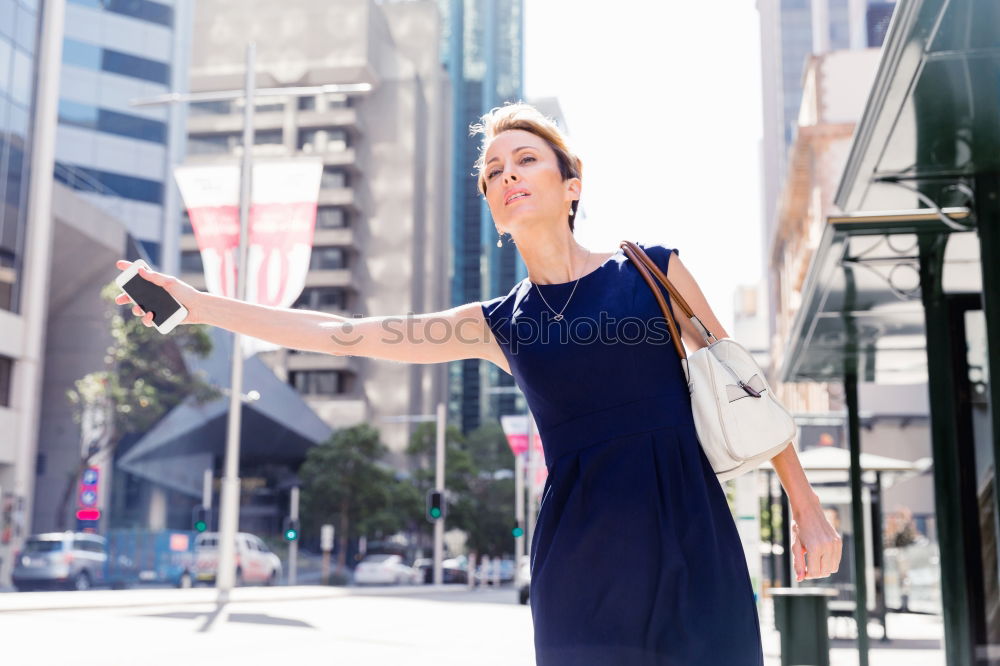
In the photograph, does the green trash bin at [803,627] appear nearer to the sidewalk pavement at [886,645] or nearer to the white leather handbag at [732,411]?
the sidewalk pavement at [886,645]

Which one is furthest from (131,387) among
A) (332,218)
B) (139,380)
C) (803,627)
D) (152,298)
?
(332,218)

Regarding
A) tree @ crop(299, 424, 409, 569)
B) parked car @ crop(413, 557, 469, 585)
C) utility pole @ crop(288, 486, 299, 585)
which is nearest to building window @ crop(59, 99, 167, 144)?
tree @ crop(299, 424, 409, 569)

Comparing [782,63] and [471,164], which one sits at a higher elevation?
[782,63]

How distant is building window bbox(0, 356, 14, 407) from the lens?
1390 inches

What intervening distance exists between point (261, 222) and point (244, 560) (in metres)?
23.5

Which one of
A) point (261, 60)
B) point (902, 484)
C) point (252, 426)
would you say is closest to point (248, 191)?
point (902, 484)

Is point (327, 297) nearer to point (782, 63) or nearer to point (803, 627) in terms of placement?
point (782, 63)

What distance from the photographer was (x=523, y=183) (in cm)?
259

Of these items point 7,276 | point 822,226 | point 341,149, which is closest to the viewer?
point 822,226

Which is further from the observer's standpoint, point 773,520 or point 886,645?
point 773,520

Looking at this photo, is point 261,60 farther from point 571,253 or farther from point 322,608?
point 571,253

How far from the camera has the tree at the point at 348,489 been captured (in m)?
52.3

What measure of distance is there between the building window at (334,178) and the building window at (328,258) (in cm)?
441

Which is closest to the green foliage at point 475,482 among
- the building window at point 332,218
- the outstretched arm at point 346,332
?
the building window at point 332,218
